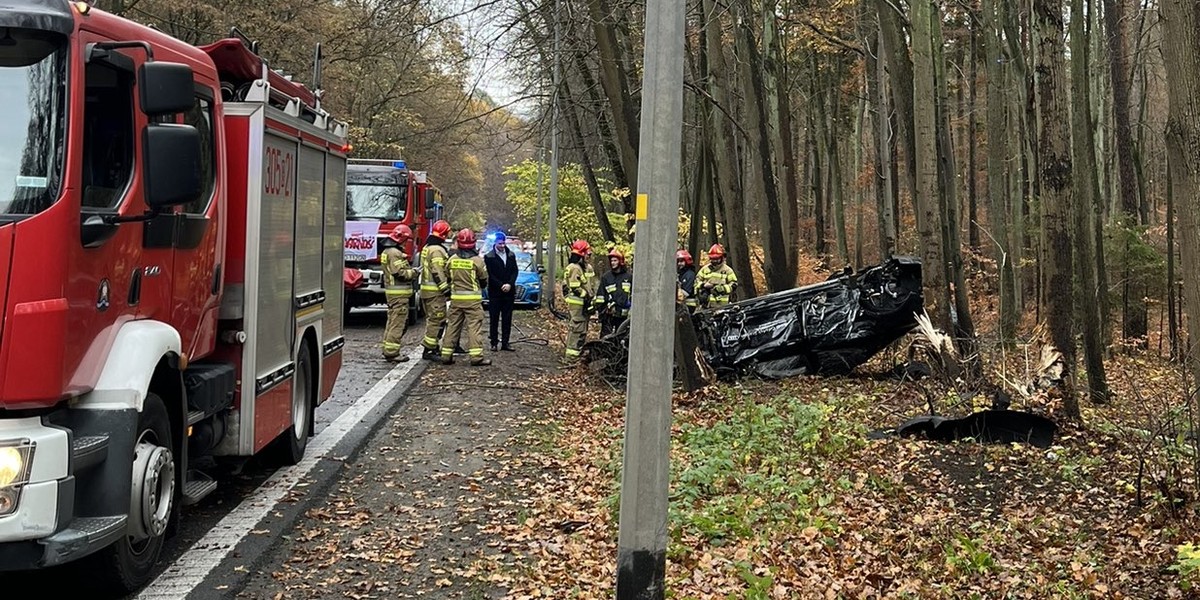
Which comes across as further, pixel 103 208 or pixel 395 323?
pixel 395 323

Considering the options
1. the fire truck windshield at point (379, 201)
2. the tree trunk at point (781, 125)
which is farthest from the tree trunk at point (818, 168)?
the fire truck windshield at point (379, 201)

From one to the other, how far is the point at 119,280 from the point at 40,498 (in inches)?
46.2

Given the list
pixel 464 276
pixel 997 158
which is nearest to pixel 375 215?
pixel 464 276

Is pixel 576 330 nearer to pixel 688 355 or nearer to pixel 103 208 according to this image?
pixel 688 355

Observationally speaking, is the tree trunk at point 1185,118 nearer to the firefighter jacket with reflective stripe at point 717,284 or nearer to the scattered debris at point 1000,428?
the scattered debris at point 1000,428

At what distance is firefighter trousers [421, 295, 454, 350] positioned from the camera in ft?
49.0

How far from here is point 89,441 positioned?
475 cm

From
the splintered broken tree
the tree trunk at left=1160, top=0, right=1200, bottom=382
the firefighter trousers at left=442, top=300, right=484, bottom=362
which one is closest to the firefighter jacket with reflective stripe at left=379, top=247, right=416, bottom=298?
the firefighter trousers at left=442, top=300, right=484, bottom=362

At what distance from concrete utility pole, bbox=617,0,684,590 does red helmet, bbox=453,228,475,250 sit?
1028 centimetres

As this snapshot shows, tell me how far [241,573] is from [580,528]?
2127mm

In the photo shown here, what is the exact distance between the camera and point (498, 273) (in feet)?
55.1

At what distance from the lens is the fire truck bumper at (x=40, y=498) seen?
434 centimetres

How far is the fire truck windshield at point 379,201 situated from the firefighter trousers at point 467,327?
652cm

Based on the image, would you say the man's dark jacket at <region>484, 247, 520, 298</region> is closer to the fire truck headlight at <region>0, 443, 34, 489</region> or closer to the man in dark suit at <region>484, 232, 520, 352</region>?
the man in dark suit at <region>484, 232, 520, 352</region>
